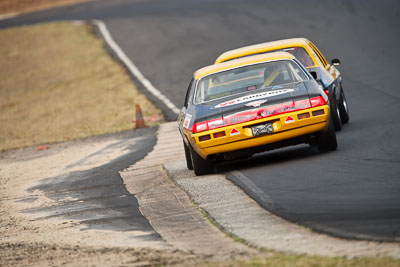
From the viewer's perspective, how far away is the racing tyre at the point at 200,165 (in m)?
10.0

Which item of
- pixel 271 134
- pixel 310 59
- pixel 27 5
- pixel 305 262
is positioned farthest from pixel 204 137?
pixel 27 5

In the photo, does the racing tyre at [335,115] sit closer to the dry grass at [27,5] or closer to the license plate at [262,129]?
the license plate at [262,129]

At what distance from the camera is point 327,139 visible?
9.91 meters

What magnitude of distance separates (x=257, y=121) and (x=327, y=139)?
925 millimetres

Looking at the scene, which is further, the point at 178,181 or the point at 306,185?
the point at 178,181

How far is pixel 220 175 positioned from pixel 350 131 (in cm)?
299

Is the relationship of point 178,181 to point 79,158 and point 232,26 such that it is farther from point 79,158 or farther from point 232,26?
point 232,26

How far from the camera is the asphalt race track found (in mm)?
7410

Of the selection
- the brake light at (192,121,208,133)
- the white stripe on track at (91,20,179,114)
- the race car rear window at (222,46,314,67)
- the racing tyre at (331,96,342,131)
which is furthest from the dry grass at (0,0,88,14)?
the brake light at (192,121,208,133)

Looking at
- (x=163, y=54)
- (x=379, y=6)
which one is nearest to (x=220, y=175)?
(x=163, y=54)

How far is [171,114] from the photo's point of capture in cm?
1850

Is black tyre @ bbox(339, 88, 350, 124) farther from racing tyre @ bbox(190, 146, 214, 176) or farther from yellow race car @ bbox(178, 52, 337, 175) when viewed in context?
racing tyre @ bbox(190, 146, 214, 176)

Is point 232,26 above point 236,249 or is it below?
below

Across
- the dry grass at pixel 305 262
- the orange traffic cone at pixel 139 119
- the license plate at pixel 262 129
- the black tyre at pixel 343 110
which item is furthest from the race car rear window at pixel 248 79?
the orange traffic cone at pixel 139 119
